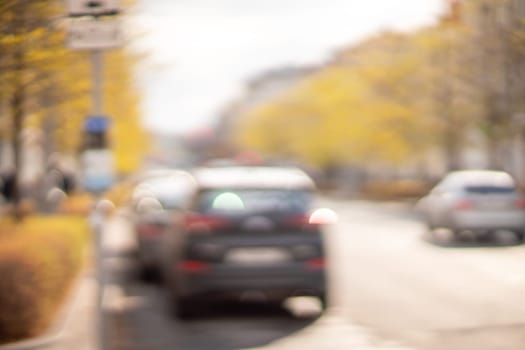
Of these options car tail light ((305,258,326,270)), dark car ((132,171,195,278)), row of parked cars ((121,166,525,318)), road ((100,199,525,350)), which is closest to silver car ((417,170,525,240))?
road ((100,199,525,350))

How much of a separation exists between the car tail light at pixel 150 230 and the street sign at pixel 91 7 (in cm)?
767

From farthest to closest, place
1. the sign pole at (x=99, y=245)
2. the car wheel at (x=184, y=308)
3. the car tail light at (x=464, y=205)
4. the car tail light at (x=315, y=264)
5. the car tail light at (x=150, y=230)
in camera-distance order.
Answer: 1. the car tail light at (x=464, y=205)
2. the car tail light at (x=150, y=230)
3. the car wheel at (x=184, y=308)
4. the car tail light at (x=315, y=264)
5. the sign pole at (x=99, y=245)

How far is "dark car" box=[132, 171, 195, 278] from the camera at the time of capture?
628 inches

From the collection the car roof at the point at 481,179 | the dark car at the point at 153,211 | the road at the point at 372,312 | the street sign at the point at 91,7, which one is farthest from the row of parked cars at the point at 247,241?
the car roof at the point at 481,179

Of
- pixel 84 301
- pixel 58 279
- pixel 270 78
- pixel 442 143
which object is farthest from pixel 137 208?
pixel 270 78

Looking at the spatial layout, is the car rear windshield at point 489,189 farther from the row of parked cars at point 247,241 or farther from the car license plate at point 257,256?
the car license plate at point 257,256

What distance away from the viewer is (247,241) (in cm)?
1103

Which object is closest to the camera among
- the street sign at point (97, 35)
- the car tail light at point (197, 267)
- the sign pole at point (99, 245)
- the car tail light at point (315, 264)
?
the street sign at point (97, 35)

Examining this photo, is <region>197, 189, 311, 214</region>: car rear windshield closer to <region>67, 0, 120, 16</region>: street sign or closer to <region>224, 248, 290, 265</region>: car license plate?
<region>224, 248, 290, 265</region>: car license plate

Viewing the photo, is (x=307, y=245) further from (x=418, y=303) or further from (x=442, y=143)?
(x=442, y=143)

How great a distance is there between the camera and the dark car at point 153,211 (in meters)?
15.9

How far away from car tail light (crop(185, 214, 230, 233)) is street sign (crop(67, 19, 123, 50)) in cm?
283

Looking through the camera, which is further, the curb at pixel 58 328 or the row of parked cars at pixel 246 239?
the row of parked cars at pixel 246 239

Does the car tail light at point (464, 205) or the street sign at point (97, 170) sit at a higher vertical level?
the street sign at point (97, 170)
